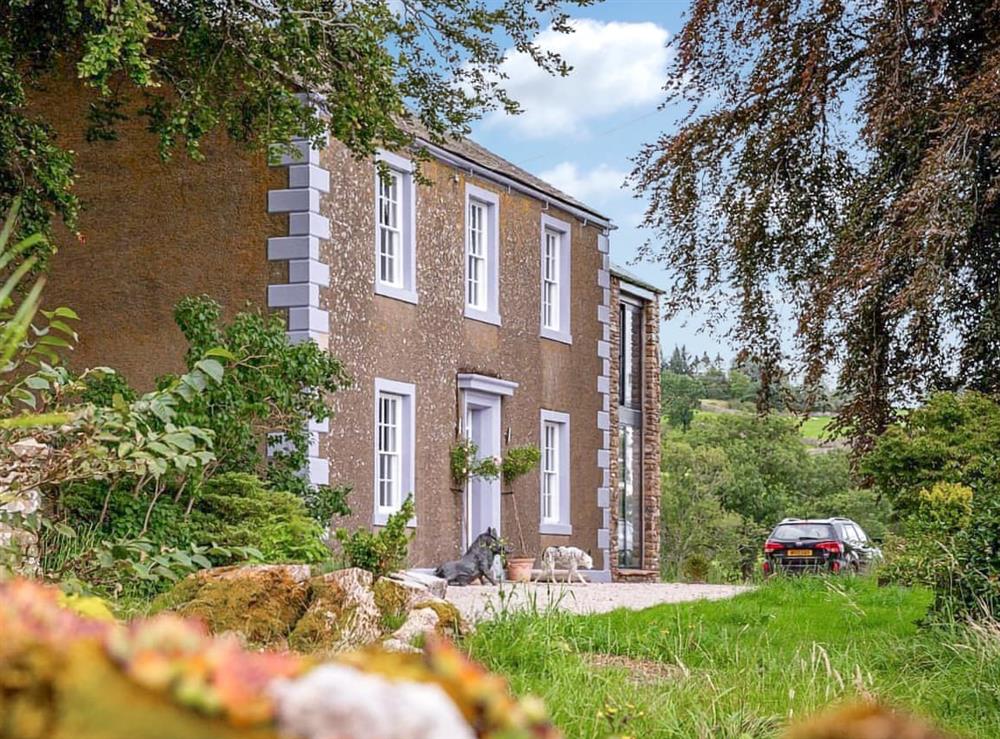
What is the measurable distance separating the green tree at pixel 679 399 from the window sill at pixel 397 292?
48.0 meters

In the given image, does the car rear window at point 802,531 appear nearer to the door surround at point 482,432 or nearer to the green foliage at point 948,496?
the door surround at point 482,432

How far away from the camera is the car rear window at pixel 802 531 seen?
28906 millimetres

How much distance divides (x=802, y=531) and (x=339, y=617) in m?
21.9

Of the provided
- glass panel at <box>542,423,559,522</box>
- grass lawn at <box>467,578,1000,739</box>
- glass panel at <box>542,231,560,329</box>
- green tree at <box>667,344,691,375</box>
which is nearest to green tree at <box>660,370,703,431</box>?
green tree at <box>667,344,691,375</box>

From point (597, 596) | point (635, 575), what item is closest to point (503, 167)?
point (635, 575)

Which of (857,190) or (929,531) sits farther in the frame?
(857,190)

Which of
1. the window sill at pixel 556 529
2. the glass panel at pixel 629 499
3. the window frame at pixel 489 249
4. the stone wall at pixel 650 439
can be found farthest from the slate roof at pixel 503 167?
the window sill at pixel 556 529

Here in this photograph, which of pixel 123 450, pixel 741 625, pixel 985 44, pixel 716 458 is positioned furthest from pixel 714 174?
pixel 716 458

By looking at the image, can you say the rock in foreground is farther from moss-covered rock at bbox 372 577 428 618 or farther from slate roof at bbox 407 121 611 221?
slate roof at bbox 407 121 611 221

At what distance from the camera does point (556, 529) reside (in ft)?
77.3

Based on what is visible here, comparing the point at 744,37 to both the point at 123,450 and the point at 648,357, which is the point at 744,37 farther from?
the point at 123,450

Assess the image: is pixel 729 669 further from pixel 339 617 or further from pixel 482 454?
pixel 482 454

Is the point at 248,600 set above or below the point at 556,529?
below

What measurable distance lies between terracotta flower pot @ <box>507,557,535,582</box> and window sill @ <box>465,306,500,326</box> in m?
3.71
